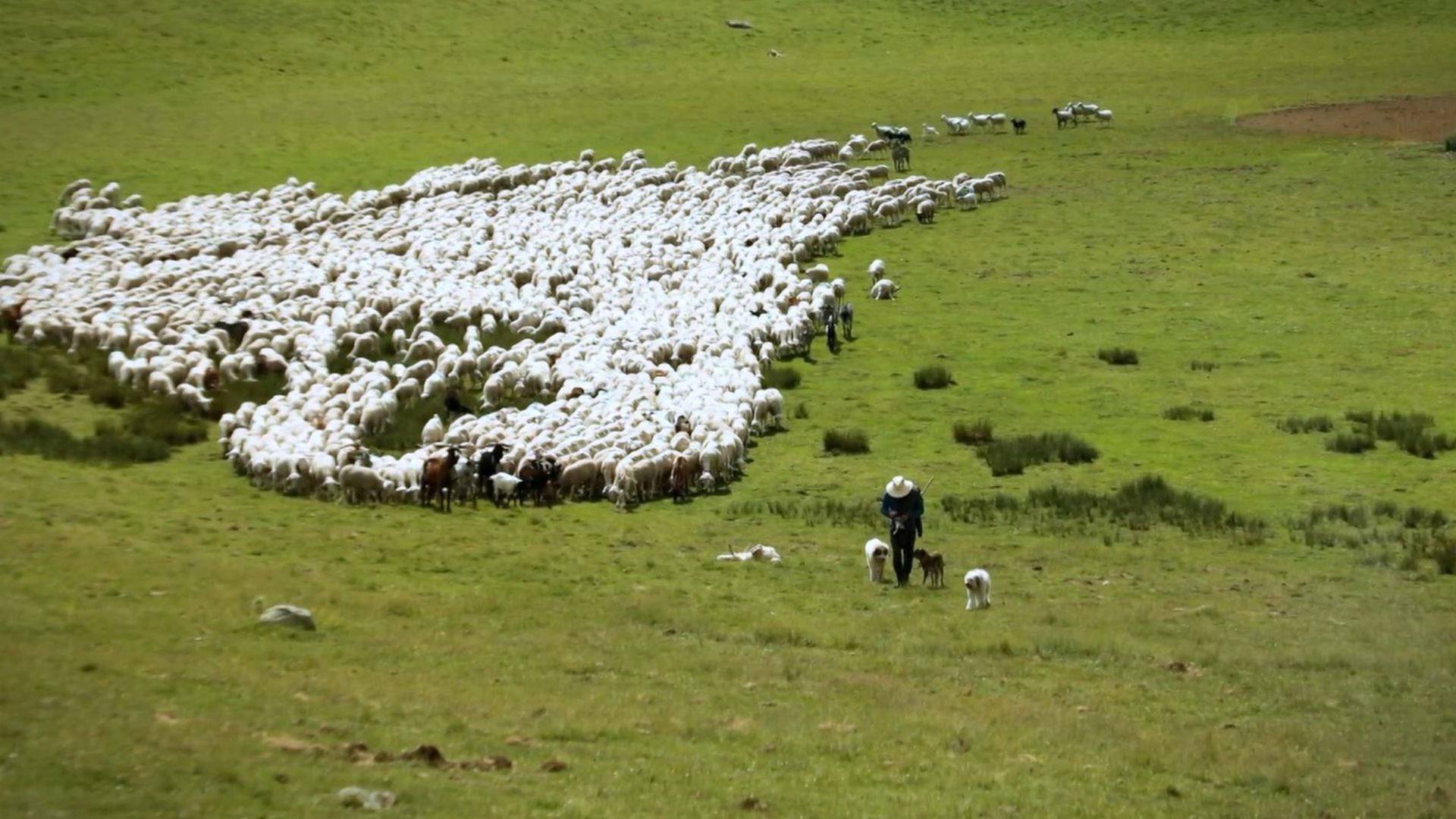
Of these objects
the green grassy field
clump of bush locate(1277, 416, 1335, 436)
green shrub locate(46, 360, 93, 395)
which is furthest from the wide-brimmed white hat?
green shrub locate(46, 360, 93, 395)

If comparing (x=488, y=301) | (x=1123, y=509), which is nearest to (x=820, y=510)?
(x=1123, y=509)

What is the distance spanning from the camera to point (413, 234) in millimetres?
38844

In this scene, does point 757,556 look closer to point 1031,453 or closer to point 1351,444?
point 1031,453

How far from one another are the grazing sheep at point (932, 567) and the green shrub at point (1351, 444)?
850 centimetres

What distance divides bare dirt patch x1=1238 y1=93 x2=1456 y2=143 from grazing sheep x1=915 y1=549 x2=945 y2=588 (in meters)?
34.9

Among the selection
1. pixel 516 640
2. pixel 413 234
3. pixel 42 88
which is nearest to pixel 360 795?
pixel 516 640

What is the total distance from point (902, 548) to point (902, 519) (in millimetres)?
374

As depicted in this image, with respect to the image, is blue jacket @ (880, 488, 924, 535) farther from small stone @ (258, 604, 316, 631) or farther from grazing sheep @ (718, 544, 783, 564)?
small stone @ (258, 604, 316, 631)

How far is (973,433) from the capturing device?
25984 mm

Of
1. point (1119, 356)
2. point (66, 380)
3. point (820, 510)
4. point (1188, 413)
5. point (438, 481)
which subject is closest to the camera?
point (438, 481)

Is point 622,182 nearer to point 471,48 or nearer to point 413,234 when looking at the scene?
point 413,234

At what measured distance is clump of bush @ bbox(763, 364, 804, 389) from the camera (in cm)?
2898

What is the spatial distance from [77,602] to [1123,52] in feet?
192

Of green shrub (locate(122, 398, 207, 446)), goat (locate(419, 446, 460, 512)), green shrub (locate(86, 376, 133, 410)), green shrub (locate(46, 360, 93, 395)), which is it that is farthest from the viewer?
green shrub (locate(46, 360, 93, 395))
